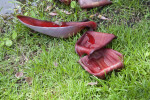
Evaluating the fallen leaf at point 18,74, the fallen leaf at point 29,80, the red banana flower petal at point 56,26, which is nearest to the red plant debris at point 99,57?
the red banana flower petal at point 56,26

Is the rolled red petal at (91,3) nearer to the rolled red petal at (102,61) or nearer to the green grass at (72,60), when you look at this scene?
the green grass at (72,60)

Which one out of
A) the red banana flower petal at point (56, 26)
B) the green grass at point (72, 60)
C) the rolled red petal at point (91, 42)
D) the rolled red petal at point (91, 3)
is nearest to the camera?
the green grass at point (72, 60)

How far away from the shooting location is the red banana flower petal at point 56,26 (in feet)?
7.66

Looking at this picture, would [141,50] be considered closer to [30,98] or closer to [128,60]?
[128,60]

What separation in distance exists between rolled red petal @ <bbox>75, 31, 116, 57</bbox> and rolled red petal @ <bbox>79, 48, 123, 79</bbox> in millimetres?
69

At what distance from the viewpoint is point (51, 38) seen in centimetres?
257

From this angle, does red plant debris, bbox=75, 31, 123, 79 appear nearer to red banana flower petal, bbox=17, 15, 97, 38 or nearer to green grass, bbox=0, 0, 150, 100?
Answer: green grass, bbox=0, 0, 150, 100

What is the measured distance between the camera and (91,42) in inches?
89.4

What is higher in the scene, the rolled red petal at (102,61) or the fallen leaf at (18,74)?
the rolled red petal at (102,61)

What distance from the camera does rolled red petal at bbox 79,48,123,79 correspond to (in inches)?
78.2

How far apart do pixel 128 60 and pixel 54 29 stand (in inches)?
36.4

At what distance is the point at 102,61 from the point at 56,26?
31.3 inches

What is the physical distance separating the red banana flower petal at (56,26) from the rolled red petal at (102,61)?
1.40 feet

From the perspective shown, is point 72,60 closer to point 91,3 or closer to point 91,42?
point 91,42
